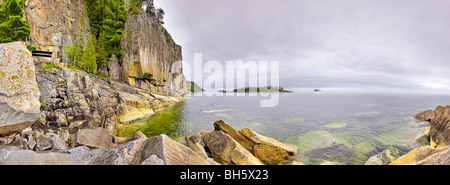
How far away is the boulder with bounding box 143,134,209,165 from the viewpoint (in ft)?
19.7

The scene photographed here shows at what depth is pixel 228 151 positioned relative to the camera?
10.0 metres

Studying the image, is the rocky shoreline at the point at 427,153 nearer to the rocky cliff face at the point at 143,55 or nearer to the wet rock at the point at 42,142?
the wet rock at the point at 42,142

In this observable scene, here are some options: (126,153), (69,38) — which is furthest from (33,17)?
(126,153)

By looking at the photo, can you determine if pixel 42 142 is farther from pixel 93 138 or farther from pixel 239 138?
pixel 239 138

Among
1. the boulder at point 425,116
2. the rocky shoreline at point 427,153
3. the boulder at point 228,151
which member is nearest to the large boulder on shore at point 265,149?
the boulder at point 228,151

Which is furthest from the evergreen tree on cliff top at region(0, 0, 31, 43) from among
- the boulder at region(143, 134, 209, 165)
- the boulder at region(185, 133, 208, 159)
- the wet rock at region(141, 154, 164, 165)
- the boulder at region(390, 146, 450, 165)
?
the boulder at region(390, 146, 450, 165)

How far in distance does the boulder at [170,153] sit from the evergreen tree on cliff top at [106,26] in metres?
41.0

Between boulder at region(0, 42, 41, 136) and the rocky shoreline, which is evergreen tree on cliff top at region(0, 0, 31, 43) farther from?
the rocky shoreline

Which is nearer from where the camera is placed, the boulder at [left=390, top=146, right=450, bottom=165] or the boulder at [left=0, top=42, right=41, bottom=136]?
the boulder at [left=390, top=146, right=450, bottom=165]

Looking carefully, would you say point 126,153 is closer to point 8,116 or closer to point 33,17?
point 8,116

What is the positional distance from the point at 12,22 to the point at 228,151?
106 feet

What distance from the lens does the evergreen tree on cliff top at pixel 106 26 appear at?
118 ft

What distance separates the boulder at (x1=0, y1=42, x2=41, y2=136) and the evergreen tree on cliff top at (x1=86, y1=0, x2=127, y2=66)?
98.5ft
